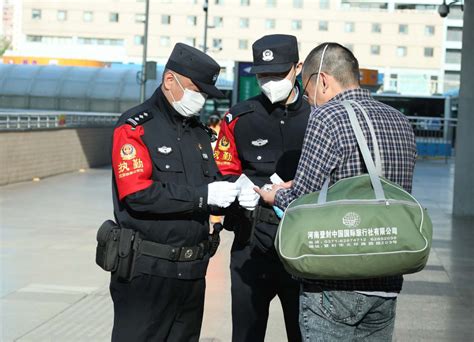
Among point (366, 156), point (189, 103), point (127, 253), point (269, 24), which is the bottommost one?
point (127, 253)

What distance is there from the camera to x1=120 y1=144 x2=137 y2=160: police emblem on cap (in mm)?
4266

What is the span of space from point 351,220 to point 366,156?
0.30m

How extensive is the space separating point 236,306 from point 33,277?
15.8ft

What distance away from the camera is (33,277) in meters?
9.50

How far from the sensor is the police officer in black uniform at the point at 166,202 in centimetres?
427

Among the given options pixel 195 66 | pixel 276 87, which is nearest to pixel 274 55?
pixel 276 87

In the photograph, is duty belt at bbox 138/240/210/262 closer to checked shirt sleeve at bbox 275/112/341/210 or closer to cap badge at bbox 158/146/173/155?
cap badge at bbox 158/146/173/155

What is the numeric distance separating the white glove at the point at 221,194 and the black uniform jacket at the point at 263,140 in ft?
2.22

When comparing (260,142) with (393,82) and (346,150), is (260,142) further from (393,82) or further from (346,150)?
(393,82)

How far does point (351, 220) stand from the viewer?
3.54 meters

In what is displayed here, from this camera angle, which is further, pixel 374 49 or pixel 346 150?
pixel 374 49

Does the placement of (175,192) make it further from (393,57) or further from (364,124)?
(393,57)

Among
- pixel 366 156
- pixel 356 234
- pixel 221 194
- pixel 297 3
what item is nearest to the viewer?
pixel 356 234

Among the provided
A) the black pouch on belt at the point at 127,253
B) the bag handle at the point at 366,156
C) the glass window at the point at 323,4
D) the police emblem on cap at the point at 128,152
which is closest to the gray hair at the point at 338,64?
the bag handle at the point at 366,156
